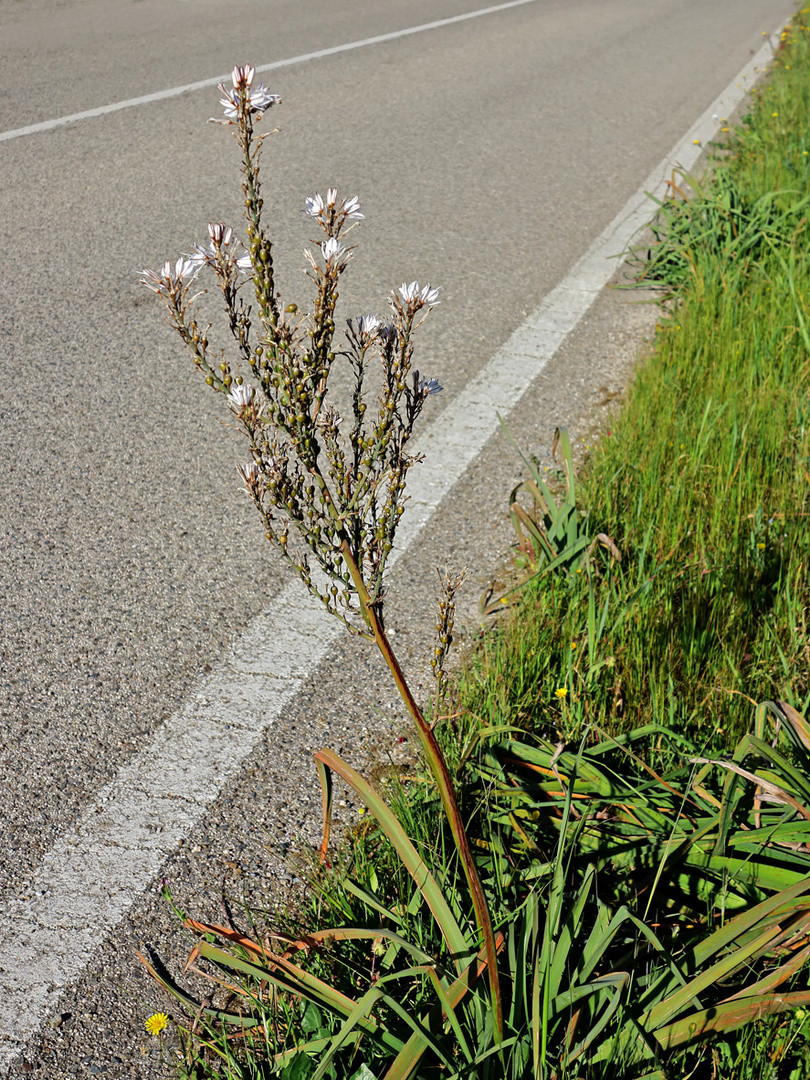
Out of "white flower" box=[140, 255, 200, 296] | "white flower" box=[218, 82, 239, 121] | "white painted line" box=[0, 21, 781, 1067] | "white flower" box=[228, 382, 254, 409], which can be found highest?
"white flower" box=[218, 82, 239, 121]

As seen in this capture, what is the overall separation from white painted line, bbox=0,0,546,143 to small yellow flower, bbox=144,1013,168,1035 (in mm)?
6182

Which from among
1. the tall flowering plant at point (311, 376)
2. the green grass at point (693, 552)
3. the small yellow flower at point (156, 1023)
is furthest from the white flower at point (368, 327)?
the small yellow flower at point (156, 1023)

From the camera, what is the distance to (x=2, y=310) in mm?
4129

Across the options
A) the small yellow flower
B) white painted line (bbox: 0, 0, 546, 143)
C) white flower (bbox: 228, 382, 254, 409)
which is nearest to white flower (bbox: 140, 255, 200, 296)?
white flower (bbox: 228, 382, 254, 409)

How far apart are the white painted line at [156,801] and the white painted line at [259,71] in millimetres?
4978

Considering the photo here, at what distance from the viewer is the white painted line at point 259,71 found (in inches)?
262

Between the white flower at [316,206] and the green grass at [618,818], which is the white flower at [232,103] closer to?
the white flower at [316,206]

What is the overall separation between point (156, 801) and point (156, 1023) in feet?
1.68

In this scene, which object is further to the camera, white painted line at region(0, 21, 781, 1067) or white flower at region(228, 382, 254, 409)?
white painted line at region(0, 21, 781, 1067)

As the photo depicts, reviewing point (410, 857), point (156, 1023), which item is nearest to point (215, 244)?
point (410, 857)

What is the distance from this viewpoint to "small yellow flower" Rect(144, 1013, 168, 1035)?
5.08 ft

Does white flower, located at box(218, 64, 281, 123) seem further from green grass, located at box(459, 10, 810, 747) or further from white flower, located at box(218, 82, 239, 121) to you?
green grass, located at box(459, 10, 810, 747)

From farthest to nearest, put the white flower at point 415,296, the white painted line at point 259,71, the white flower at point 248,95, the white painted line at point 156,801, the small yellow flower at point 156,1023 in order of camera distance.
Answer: the white painted line at point 259,71
the white painted line at point 156,801
the small yellow flower at point 156,1023
the white flower at point 415,296
the white flower at point 248,95

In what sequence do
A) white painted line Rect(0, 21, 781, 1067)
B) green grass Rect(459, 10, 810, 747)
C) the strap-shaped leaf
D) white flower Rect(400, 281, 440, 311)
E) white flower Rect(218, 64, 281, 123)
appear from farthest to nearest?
green grass Rect(459, 10, 810, 747) < white painted line Rect(0, 21, 781, 1067) < the strap-shaped leaf < white flower Rect(400, 281, 440, 311) < white flower Rect(218, 64, 281, 123)
